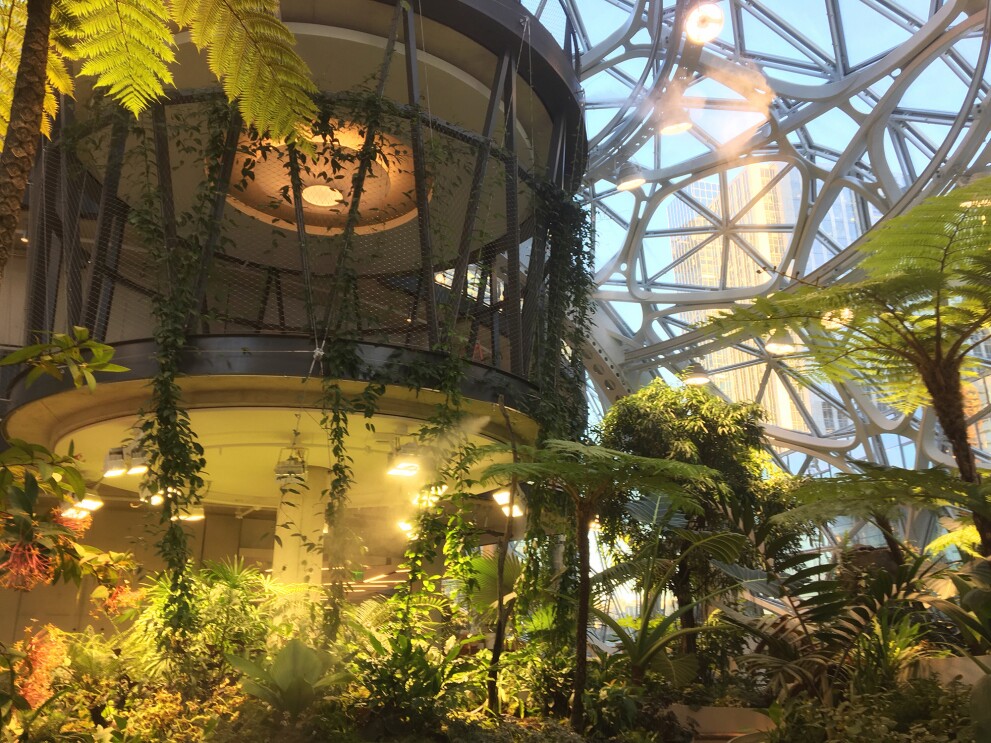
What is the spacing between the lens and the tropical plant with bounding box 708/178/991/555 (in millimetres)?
4902

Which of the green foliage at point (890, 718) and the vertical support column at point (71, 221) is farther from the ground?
the vertical support column at point (71, 221)

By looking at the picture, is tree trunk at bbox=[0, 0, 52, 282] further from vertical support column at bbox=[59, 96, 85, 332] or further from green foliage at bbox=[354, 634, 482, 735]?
vertical support column at bbox=[59, 96, 85, 332]

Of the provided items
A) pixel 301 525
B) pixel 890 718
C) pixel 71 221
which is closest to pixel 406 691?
pixel 890 718

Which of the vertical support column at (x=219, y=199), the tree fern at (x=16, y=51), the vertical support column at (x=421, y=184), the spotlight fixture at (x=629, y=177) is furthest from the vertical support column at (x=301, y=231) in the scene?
the spotlight fixture at (x=629, y=177)

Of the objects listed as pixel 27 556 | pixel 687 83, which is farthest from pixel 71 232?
pixel 687 83

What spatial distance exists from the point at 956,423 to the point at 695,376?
1275cm

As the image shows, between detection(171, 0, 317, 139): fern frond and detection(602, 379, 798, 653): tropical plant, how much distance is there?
8400 mm

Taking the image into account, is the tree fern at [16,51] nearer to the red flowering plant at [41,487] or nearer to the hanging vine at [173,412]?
the red flowering plant at [41,487]

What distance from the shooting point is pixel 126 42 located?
222cm

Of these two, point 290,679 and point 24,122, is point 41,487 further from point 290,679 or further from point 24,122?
point 290,679

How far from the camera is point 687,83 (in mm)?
15164

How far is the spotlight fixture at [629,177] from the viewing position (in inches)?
660

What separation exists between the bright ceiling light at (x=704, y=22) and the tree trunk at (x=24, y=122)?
1187 cm

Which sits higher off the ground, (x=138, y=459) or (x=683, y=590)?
(x=138, y=459)
